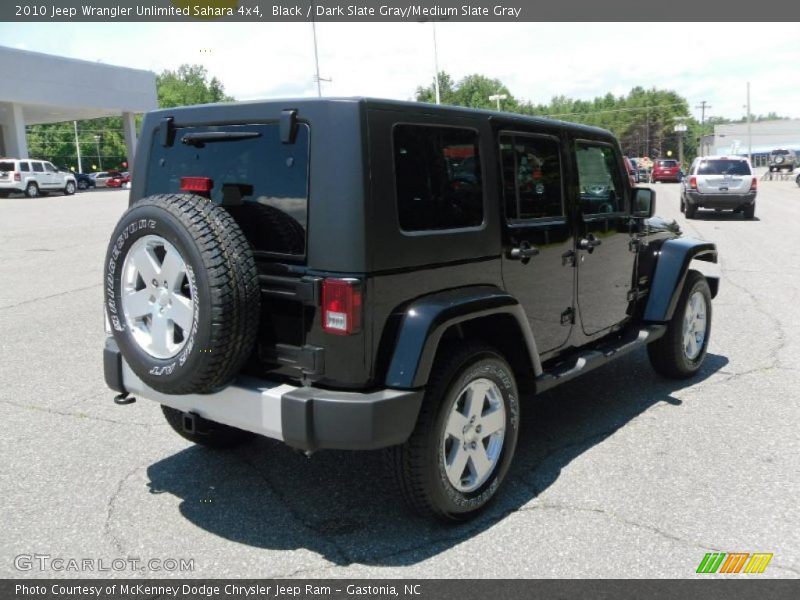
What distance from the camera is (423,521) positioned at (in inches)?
134

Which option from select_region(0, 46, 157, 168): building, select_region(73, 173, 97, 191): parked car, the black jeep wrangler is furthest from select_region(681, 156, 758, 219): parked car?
select_region(73, 173, 97, 191): parked car

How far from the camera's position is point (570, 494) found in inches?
144

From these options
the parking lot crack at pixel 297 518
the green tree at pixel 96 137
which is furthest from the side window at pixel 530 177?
the green tree at pixel 96 137

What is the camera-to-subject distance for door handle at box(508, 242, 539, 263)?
3693mm

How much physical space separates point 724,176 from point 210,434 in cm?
1860

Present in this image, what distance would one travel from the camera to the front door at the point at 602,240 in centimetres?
441

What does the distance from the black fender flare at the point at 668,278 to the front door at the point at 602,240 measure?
0.67 ft

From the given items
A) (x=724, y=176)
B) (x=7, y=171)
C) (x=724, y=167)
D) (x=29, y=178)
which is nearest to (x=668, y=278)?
(x=724, y=176)

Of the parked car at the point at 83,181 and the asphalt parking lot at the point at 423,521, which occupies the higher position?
the parked car at the point at 83,181

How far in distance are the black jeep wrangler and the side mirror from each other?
145 cm

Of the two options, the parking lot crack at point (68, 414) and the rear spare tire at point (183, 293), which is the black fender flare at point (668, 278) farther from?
the parking lot crack at point (68, 414)

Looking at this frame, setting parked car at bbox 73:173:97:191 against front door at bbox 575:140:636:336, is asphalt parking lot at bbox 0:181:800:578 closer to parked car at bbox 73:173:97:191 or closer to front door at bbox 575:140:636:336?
front door at bbox 575:140:636:336
